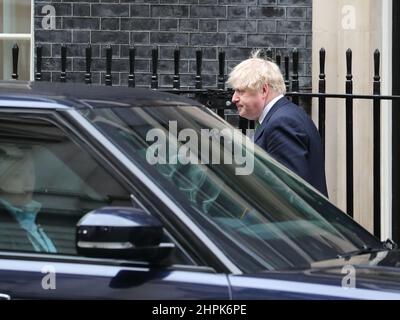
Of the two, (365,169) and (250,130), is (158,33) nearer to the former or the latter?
(250,130)

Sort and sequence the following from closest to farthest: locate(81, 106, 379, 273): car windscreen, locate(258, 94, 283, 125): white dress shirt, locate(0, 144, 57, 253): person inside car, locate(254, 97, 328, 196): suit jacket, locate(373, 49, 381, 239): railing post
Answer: locate(81, 106, 379, 273): car windscreen < locate(0, 144, 57, 253): person inside car < locate(254, 97, 328, 196): suit jacket < locate(258, 94, 283, 125): white dress shirt < locate(373, 49, 381, 239): railing post

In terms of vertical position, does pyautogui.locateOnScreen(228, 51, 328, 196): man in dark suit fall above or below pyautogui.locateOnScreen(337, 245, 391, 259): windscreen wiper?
Result: above

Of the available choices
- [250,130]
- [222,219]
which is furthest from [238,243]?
[250,130]

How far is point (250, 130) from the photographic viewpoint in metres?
7.27

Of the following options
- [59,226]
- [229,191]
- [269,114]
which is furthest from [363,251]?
[269,114]

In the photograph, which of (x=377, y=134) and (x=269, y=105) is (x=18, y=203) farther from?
(x=377, y=134)

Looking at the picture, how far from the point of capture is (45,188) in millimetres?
3303

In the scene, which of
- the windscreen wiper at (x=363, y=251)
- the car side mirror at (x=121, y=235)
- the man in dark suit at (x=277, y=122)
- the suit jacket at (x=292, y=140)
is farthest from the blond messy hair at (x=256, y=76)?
the car side mirror at (x=121, y=235)

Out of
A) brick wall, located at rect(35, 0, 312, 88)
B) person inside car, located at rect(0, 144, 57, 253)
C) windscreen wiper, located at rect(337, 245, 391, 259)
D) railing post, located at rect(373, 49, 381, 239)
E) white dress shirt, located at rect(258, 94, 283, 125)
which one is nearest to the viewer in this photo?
person inside car, located at rect(0, 144, 57, 253)

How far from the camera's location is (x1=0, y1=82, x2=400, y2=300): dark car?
9.82ft

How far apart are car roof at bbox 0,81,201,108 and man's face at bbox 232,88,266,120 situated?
1158mm

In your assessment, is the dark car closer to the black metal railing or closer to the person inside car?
the person inside car

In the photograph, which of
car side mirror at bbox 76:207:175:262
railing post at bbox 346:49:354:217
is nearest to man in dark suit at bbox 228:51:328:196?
railing post at bbox 346:49:354:217

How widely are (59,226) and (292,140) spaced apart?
2045mm
